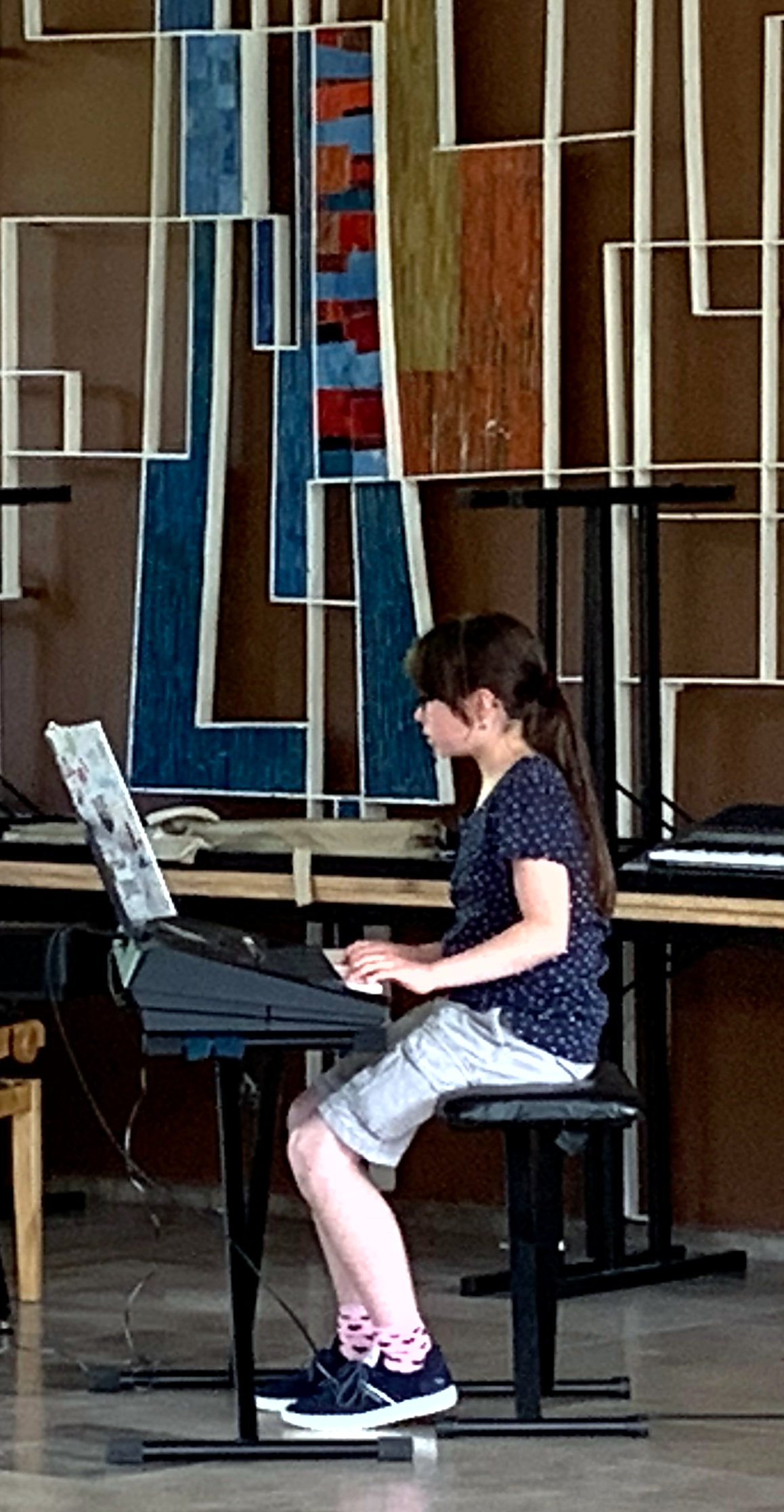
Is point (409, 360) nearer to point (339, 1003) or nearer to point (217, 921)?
point (217, 921)

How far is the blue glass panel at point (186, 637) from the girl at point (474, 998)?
2089 millimetres

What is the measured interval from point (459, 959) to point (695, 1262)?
1.73 meters

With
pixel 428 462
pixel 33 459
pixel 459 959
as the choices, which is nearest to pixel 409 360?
pixel 428 462

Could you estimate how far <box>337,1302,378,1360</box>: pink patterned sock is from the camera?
530cm

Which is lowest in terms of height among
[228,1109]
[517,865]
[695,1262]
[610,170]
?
[695,1262]

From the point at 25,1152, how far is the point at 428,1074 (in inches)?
60.8

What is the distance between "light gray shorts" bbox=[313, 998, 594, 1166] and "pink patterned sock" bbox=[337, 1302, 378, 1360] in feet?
0.83

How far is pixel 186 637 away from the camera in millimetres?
7410

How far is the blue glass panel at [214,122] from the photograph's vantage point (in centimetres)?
729

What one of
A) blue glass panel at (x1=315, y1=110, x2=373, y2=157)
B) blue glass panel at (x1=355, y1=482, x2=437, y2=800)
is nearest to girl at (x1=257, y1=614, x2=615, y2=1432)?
blue glass panel at (x1=355, y1=482, x2=437, y2=800)

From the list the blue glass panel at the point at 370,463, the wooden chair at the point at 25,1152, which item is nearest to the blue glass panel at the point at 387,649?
the blue glass panel at the point at 370,463

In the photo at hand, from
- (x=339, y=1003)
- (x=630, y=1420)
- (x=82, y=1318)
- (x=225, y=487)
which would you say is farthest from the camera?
(x=225, y=487)

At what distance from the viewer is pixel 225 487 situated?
743 centimetres

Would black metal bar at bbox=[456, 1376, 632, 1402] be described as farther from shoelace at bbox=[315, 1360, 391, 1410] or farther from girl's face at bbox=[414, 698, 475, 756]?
girl's face at bbox=[414, 698, 475, 756]
